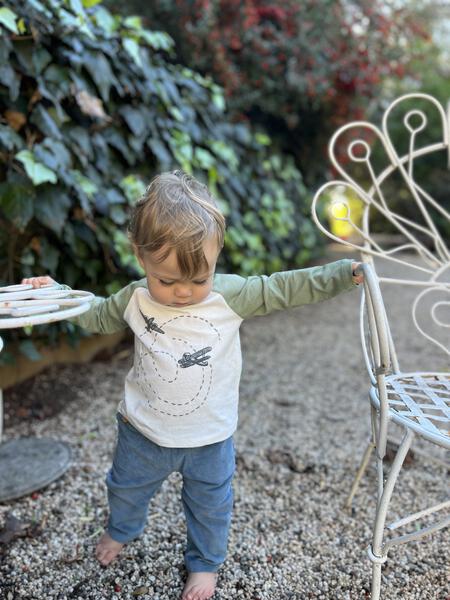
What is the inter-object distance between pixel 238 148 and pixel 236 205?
609mm

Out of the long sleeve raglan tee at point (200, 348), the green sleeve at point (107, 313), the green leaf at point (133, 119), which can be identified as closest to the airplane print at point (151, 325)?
the long sleeve raglan tee at point (200, 348)

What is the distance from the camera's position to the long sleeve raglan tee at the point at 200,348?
1.32 m

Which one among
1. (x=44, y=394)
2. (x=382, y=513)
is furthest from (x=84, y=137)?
(x=382, y=513)

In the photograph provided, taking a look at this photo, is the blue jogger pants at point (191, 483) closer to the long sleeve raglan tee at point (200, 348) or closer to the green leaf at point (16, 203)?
the long sleeve raglan tee at point (200, 348)

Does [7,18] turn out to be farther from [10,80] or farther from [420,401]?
[420,401]

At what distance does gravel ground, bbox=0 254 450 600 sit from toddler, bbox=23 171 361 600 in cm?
18

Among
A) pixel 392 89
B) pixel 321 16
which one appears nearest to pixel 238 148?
pixel 321 16

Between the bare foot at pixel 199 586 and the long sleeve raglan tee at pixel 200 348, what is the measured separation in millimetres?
392

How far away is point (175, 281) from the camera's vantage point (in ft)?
4.06

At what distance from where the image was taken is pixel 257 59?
14.5 feet

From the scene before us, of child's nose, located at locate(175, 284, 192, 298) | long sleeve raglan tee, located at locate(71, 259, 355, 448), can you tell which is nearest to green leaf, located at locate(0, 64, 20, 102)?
long sleeve raglan tee, located at locate(71, 259, 355, 448)

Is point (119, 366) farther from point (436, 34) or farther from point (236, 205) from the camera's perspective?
point (436, 34)

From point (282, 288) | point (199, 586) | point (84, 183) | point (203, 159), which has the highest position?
point (282, 288)

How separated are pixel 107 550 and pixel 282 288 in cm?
88
